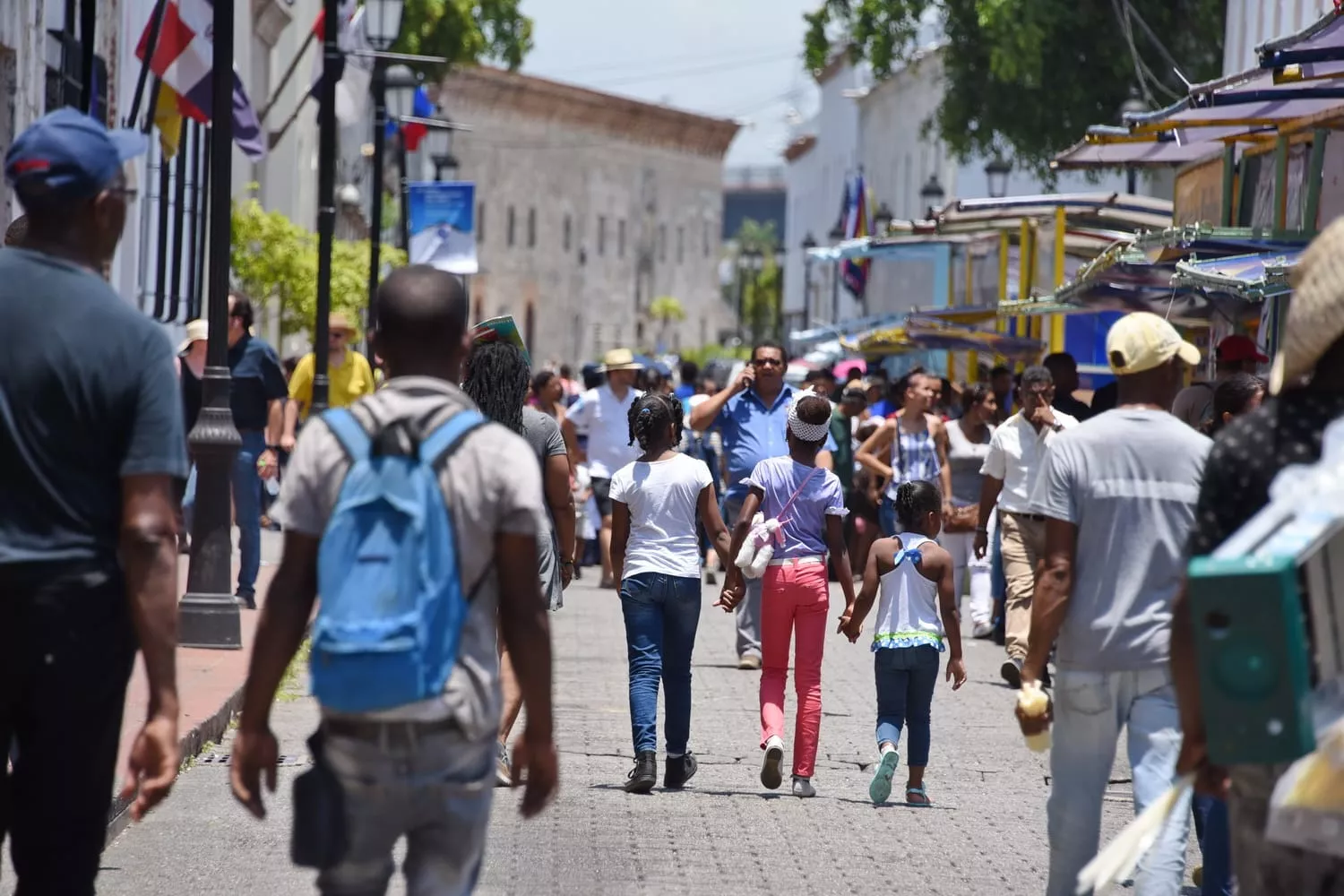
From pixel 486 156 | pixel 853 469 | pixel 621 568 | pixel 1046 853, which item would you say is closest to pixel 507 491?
pixel 1046 853

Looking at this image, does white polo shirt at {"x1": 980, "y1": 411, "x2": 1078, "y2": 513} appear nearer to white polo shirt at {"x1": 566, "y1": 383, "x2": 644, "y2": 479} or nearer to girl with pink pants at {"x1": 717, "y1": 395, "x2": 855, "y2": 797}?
girl with pink pants at {"x1": 717, "y1": 395, "x2": 855, "y2": 797}

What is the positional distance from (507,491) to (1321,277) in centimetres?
159

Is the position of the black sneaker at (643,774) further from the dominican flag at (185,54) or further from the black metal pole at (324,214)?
the dominican flag at (185,54)

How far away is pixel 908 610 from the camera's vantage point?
9297 millimetres

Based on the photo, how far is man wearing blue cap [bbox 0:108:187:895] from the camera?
4.58 metres

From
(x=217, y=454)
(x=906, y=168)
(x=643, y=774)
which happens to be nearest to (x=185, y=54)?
(x=217, y=454)

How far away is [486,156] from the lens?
7856cm

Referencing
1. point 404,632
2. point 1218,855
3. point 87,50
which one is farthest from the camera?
point 87,50

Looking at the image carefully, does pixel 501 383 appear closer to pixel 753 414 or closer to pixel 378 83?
pixel 753 414

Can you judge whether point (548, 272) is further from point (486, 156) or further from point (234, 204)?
point (234, 204)

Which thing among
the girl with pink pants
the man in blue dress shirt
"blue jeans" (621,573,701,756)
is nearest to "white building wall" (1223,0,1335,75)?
the man in blue dress shirt

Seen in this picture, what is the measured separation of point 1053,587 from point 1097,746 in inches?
16.6

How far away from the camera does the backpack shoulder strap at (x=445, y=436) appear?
14.3 feet

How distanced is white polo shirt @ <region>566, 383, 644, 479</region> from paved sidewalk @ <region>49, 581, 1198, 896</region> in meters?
6.04
